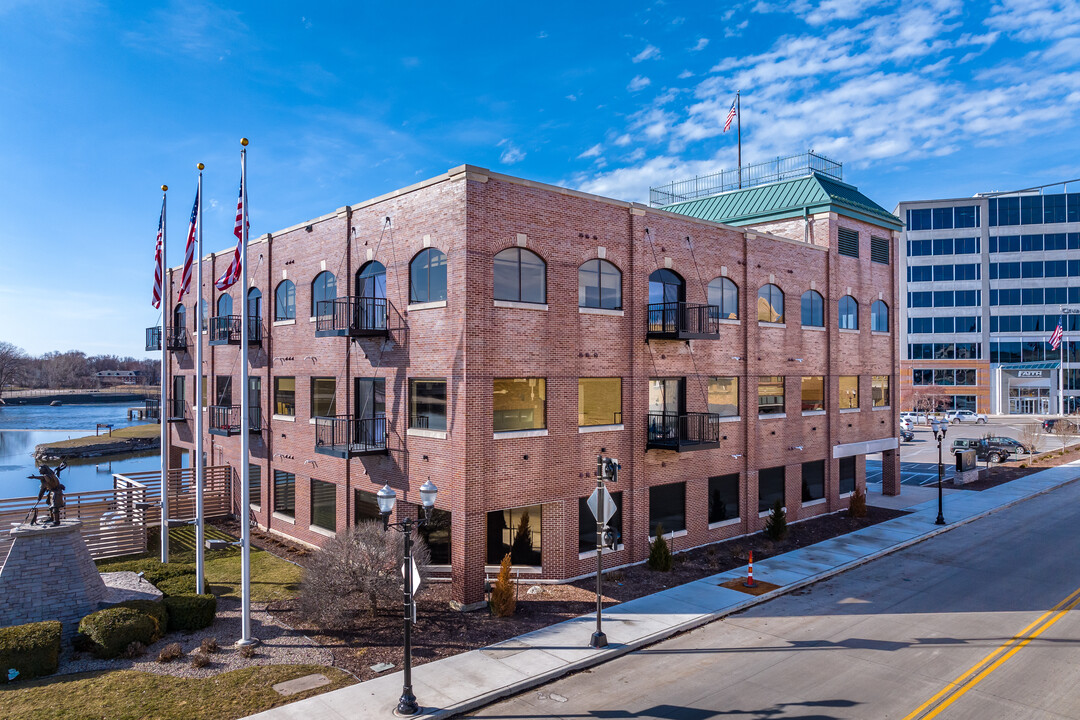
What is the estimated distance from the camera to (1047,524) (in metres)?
26.6

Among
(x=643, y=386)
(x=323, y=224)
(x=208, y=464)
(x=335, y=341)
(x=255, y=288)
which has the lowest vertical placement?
(x=208, y=464)

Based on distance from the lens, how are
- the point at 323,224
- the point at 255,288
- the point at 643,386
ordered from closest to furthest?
the point at 643,386, the point at 323,224, the point at 255,288

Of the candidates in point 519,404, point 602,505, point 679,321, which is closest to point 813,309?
point 679,321

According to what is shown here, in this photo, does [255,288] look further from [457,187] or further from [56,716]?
[56,716]

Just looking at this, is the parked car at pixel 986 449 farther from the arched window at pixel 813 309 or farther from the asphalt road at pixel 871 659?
the asphalt road at pixel 871 659

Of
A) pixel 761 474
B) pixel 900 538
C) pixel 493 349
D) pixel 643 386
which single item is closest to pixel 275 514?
pixel 493 349

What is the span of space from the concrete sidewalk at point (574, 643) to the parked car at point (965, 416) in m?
67.7

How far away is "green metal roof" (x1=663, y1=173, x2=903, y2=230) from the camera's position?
29.1 meters

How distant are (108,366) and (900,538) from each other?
223341mm

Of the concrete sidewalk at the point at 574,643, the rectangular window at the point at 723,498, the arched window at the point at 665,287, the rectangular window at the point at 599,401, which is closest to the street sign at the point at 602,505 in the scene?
the concrete sidewalk at the point at 574,643

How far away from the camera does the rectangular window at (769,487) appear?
84.2 feet

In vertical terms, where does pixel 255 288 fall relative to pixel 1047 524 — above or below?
above

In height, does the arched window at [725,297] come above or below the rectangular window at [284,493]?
above

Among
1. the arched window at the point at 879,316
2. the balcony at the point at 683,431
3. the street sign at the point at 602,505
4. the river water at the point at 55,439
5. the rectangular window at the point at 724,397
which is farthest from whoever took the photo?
the river water at the point at 55,439
